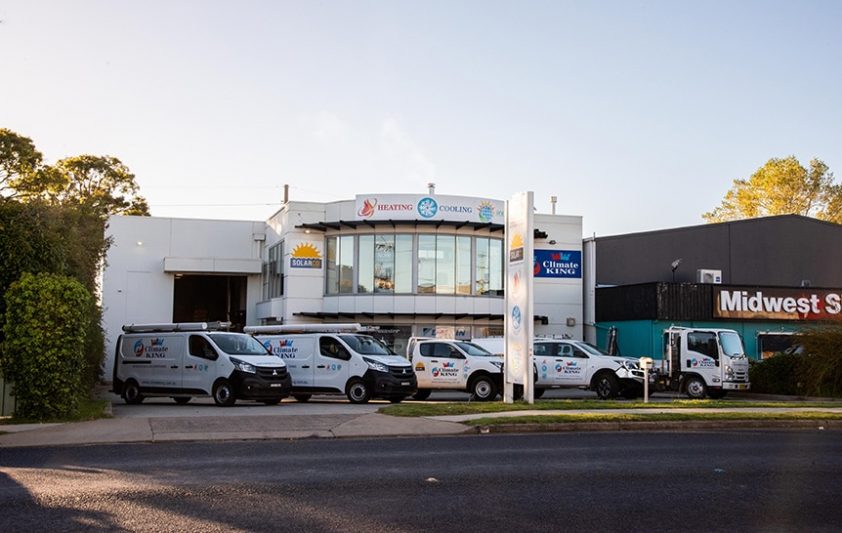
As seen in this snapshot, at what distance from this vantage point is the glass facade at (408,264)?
34.8m

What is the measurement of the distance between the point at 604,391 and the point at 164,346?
1265cm

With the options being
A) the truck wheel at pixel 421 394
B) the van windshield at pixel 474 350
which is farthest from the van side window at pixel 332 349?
the van windshield at pixel 474 350

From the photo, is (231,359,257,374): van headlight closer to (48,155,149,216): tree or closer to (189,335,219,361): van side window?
(189,335,219,361): van side window

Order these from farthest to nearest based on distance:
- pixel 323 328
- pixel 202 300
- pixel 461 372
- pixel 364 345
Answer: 1. pixel 202 300
2. pixel 461 372
3. pixel 323 328
4. pixel 364 345

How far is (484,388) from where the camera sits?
80.2 ft

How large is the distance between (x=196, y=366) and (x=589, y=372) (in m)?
11.3

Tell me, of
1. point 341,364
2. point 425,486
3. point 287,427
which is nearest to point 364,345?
point 341,364

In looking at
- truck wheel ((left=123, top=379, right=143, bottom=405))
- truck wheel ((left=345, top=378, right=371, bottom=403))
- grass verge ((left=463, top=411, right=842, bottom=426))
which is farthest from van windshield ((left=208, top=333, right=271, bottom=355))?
grass verge ((left=463, top=411, right=842, bottom=426))

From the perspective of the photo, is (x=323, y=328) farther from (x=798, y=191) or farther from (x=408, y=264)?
(x=798, y=191)

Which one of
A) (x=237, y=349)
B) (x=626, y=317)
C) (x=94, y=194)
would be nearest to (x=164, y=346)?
(x=237, y=349)

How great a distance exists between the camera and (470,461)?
11523 millimetres

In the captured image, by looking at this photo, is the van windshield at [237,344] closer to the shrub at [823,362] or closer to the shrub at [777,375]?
the shrub at [777,375]

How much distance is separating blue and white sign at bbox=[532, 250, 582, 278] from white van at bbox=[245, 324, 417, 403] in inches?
609

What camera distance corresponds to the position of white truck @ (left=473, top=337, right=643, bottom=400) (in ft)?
83.3
